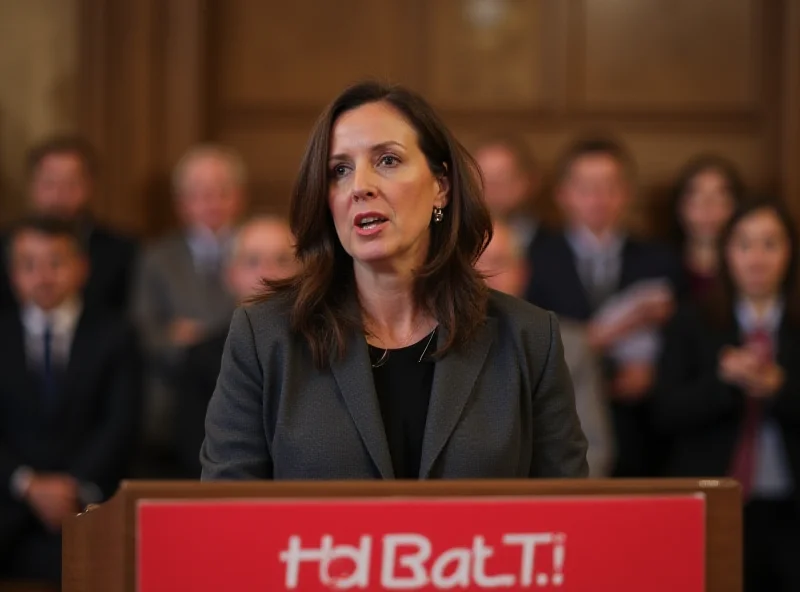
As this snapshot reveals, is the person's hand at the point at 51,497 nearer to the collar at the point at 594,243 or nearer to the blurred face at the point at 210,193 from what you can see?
the blurred face at the point at 210,193

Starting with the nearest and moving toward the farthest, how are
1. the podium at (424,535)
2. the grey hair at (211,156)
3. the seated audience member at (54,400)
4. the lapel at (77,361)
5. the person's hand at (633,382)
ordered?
the podium at (424,535), the seated audience member at (54,400), the lapel at (77,361), the person's hand at (633,382), the grey hair at (211,156)

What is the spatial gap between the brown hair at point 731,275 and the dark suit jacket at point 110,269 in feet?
6.85

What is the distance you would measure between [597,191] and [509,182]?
337 millimetres

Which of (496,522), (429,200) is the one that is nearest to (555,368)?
(429,200)

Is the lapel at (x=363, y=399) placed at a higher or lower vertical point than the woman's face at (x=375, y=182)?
lower

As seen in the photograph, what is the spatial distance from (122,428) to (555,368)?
2330 millimetres

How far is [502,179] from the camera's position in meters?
4.56

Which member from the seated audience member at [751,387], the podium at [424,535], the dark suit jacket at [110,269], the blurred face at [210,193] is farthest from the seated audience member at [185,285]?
the podium at [424,535]

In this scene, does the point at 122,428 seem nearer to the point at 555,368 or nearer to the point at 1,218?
the point at 1,218

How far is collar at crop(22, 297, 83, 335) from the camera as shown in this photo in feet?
13.3

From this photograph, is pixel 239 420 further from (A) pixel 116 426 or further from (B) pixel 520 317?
(A) pixel 116 426

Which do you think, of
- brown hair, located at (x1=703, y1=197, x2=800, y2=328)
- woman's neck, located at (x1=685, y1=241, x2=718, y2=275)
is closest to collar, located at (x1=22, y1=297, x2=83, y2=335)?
brown hair, located at (x1=703, y1=197, x2=800, y2=328)

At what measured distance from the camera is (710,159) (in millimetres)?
4691

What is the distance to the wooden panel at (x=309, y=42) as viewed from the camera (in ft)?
17.6
